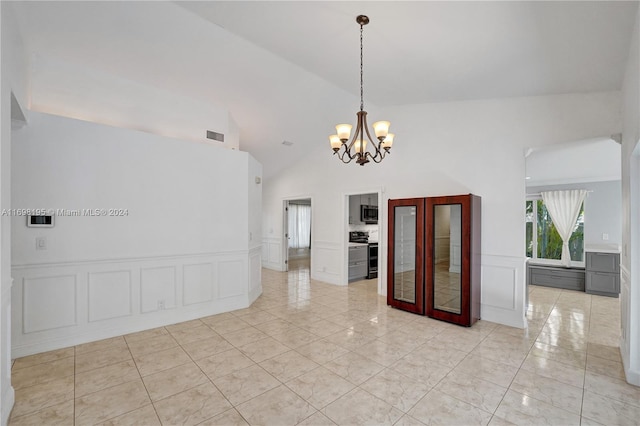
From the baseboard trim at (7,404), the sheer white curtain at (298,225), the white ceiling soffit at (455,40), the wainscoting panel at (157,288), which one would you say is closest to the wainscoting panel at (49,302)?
the wainscoting panel at (157,288)

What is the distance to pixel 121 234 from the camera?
11.9 ft

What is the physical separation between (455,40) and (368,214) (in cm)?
532

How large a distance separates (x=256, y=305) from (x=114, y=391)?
8.17ft

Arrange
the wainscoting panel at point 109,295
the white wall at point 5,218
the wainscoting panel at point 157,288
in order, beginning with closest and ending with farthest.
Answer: the white wall at point 5,218
the wainscoting panel at point 109,295
the wainscoting panel at point 157,288

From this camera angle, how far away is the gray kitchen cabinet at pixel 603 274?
5379 mm

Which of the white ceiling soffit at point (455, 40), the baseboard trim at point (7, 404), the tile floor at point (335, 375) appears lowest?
the tile floor at point (335, 375)

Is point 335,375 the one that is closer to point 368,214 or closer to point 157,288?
point 157,288

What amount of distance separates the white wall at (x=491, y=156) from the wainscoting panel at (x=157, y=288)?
360 centimetres

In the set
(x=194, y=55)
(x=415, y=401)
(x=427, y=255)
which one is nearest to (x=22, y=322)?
(x=194, y=55)

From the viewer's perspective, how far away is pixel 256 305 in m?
4.80

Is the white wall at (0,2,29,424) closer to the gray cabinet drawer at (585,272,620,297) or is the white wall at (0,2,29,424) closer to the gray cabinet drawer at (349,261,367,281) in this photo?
the gray cabinet drawer at (349,261,367,281)

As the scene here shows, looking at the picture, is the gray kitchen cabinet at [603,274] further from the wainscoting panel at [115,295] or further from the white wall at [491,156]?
the wainscoting panel at [115,295]

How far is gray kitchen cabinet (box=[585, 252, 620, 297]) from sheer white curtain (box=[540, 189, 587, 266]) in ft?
1.88

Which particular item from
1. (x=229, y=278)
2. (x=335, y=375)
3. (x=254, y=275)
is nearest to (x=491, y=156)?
(x=335, y=375)
